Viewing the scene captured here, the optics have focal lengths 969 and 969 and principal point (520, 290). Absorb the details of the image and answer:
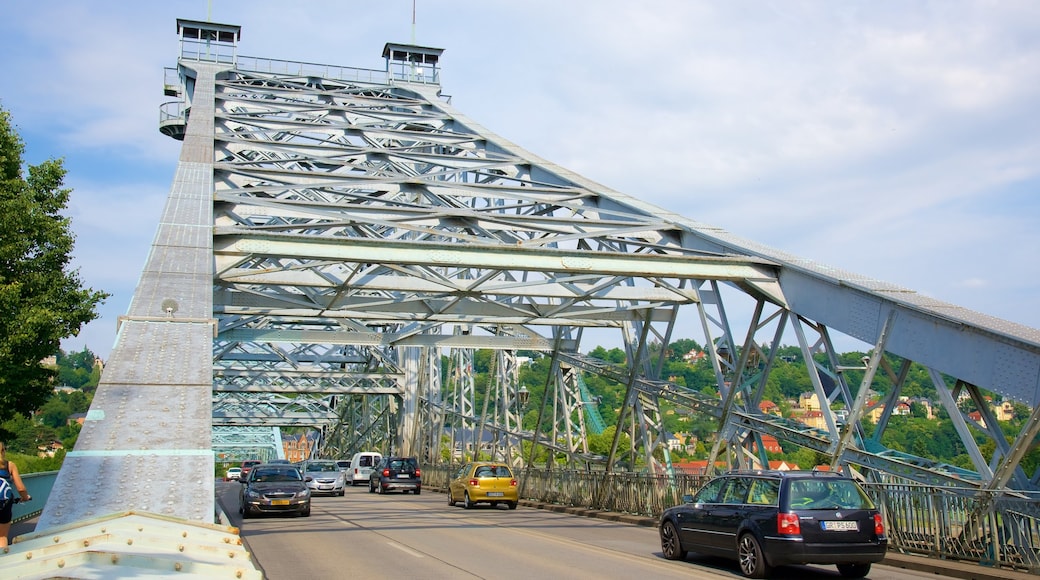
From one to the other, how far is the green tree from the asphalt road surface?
5.67m

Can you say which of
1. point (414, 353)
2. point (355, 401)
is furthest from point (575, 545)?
point (355, 401)

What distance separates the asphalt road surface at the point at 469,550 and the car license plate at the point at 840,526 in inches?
42.1

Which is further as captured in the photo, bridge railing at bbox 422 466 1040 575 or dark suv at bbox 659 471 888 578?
bridge railing at bbox 422 466 1040 575

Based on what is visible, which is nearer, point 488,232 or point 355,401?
point 488,232

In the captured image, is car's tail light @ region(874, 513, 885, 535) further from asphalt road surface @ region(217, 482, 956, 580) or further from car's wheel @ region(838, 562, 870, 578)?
asphalt road surface @ region(217, 482, 956, 580)

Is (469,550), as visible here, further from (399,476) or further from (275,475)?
(399,476)

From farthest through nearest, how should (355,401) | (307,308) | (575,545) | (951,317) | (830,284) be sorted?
1. (355,401)
2. (307,308)
3. (830,284)
4. (575,545)
5. (951,317)

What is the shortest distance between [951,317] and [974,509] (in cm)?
280

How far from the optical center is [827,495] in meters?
12.1

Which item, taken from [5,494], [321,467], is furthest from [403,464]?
[5,494]

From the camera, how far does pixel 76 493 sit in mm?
9672

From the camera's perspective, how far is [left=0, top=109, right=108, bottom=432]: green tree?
20188mm

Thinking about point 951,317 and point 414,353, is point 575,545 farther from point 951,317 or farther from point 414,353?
point 414,353

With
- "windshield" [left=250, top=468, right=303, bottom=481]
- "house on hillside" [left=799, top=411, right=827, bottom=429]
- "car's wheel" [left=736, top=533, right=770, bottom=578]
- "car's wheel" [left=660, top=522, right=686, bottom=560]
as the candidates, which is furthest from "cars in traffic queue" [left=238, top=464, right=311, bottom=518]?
"car's wheel" [left=736, top=533, right=770, bottom=578]
